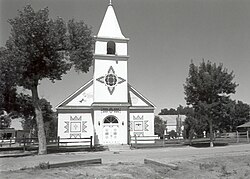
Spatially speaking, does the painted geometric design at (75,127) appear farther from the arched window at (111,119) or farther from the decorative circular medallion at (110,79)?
the decorative circular medallion at (110,79)

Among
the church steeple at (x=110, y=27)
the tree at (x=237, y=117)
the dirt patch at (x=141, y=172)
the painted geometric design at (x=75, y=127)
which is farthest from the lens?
the tree at (x=237, y=117)

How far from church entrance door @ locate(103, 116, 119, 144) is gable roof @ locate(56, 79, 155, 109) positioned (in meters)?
3.15

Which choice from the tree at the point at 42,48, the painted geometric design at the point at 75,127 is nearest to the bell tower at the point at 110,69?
the painted geometric design at the point at 75,127

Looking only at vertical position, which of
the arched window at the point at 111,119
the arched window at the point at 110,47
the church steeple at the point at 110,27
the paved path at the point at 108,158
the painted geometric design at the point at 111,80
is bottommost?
the paved path at the point at 108,158

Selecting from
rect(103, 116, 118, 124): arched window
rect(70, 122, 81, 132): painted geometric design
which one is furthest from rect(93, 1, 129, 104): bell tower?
rect(70, 122, 81, 132): painted geometric design

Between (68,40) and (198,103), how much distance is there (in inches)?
545

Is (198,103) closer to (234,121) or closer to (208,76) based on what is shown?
(208,76)

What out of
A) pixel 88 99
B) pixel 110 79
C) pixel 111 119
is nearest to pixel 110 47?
pixel 110 79

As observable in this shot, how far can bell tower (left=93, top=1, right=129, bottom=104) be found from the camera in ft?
103

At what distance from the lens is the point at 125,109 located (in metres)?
31.0

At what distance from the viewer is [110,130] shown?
30.4 meters

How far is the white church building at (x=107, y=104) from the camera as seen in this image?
3045 centimetres

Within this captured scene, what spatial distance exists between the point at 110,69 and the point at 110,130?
682 centimetres

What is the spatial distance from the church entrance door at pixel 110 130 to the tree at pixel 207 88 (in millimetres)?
8134
